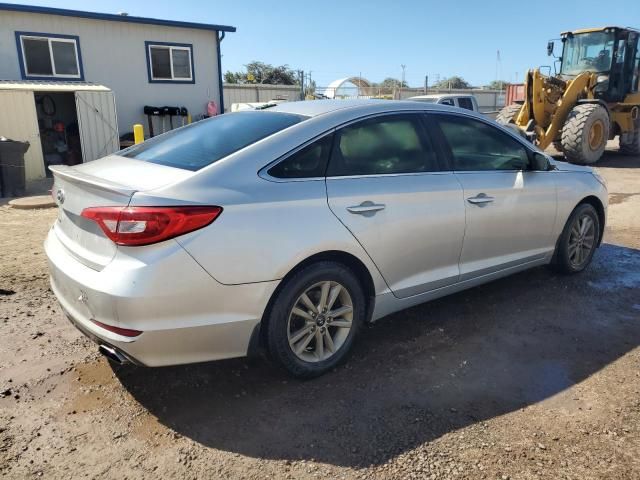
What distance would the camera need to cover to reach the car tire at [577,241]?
15.5 ft

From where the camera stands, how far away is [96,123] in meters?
13.0

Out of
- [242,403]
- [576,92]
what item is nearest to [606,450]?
[242,403]

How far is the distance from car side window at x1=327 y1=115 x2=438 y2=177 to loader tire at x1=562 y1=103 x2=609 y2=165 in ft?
33.0

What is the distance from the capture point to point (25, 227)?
7.10 m

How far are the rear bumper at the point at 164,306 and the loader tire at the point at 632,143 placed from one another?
48.5 feet

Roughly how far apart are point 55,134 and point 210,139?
1271 centimetres

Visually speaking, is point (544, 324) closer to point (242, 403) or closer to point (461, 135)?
point (461, 135)

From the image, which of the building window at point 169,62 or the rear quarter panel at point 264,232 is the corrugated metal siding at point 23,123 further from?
the rear quarter panel at point 264,232

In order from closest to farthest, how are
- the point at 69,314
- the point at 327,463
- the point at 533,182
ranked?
the point at 327,463 < the point at 69,314 < the point at 533,182

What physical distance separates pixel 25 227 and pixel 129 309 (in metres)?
5.61

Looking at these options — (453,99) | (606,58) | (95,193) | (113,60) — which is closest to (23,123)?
(113,60)

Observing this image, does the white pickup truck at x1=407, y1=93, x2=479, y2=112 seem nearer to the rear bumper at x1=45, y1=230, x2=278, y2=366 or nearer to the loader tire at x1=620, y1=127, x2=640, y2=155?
the loader tire at x1=620, y1=127, x2=640, y2=155

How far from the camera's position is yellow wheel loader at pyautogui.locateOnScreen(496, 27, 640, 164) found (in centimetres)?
1230

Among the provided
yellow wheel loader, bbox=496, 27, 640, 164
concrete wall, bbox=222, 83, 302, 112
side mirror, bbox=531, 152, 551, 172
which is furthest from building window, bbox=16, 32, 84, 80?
side mirror, bbox=531, 152, 551, 172
